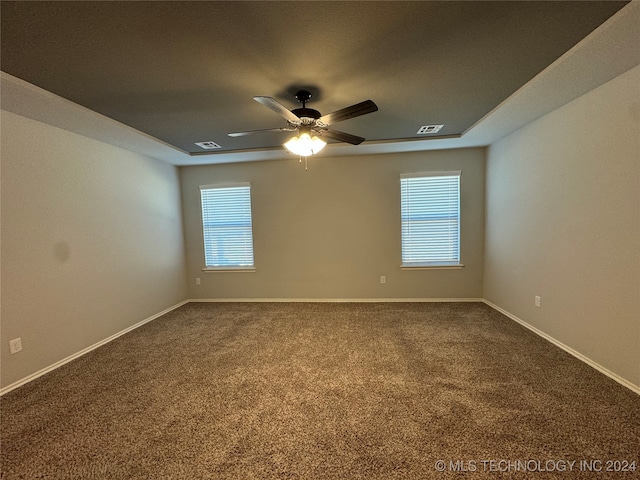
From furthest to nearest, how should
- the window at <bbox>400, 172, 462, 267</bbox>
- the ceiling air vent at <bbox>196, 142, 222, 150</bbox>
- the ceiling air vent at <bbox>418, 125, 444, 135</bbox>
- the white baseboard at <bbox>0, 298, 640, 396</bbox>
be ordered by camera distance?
the window at <bbox>400, 172, 462, 267</bbox> < the ceiling air vent at <bbox>196, 142, 222, 150</bbox> < the ceiling air vent at <bbox>418, 125, 444, 135</bbox> < the white baseboard at <bbox>0, 298, 640, 396</bbox>

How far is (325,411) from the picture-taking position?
1.86 meters

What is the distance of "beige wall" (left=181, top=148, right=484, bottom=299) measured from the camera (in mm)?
4188

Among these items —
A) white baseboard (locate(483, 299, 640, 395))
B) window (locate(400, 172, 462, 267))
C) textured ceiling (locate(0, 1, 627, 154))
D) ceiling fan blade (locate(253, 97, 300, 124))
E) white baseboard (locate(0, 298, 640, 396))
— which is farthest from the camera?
window (locate(400, 172, 462, 267))

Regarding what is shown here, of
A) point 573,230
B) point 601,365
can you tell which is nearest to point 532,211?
point 573,230

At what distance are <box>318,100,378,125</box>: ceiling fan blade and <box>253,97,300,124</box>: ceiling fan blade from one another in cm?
22

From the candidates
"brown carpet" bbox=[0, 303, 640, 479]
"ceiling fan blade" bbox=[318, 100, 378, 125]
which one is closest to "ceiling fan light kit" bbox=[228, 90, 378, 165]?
"ceiling fan blade" bbox=[318, 100, 378, 125]

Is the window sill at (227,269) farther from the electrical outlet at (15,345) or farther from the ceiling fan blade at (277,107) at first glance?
the ceiling fan blade at (277,107)

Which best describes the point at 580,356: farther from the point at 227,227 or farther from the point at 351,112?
the point at 227,227

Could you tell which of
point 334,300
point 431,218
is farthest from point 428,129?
point 334,300

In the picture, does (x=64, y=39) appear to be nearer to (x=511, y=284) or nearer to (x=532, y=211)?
(x=532, y=211)

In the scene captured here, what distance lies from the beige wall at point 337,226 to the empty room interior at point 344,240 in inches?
2.0

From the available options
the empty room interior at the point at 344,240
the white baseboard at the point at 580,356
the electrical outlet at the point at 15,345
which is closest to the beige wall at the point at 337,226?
the empty room interior at the point at 344,240

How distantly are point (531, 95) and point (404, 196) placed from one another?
80.6 inches

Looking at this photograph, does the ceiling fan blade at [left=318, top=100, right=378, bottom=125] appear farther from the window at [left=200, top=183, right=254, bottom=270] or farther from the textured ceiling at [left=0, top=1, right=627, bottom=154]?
the window at [left=200, top=183, right=254, bottom=270]
